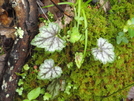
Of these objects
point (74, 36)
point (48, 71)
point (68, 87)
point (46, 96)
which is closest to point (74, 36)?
point (74, 36)

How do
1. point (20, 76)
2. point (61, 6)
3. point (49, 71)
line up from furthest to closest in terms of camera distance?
point (61, 6), point (20, 76), point (49, 71)

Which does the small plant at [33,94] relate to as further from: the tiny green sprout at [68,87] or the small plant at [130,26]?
the small plant at [130,26]

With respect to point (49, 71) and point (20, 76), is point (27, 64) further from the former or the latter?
point (49, 71)

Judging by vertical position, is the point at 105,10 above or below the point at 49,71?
above

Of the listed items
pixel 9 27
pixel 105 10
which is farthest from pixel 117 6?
pixel 9 27

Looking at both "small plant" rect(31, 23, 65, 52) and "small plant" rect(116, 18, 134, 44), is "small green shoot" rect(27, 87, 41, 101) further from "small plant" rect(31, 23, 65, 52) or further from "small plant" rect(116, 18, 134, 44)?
"small plant" rect(116, 18, 134, 44)

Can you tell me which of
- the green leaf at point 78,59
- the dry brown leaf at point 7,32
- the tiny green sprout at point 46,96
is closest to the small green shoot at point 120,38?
the green leaf at point 78,59
